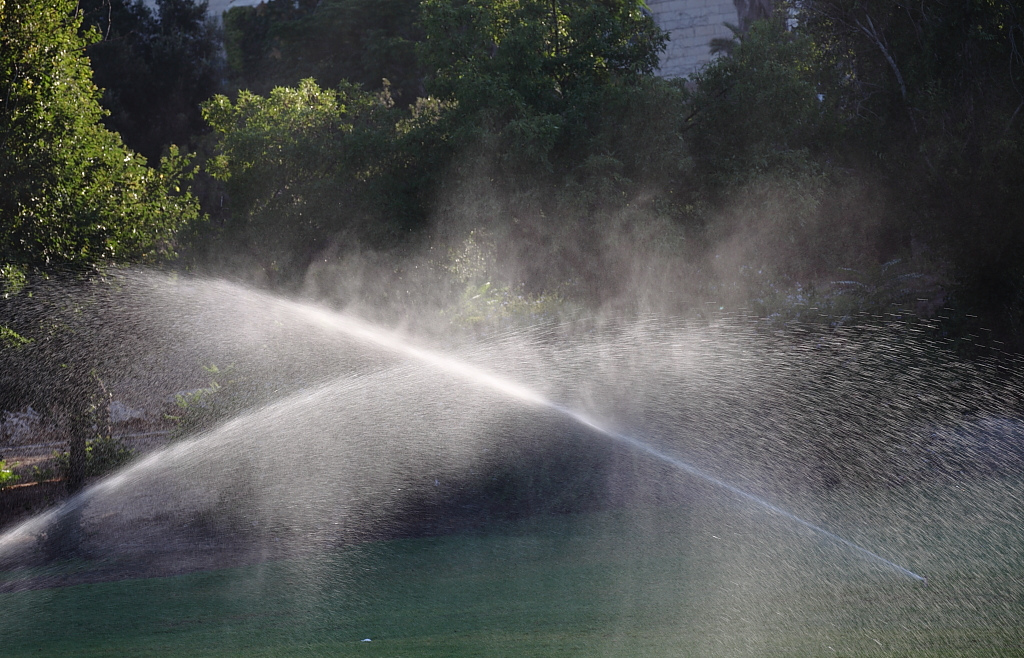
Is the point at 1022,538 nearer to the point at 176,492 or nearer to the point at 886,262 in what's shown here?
the point at 176,492

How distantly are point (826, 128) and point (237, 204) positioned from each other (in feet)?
31.0

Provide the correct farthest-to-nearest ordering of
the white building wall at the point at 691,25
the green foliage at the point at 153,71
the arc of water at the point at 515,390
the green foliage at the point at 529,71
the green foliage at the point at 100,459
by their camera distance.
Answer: the white building wall at the point at 691,25
the green foliage at the point at 153,71
the green foliage at the point at 529,71
the green foliage at the point at 100,459
the arc of water at the point at 515,390

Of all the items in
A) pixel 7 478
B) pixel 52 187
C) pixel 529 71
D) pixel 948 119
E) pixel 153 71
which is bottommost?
pixel 7 478

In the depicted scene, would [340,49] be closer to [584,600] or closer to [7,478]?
[7,478]

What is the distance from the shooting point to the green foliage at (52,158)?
364 inches

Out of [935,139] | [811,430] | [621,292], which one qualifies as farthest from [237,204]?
[935,139]

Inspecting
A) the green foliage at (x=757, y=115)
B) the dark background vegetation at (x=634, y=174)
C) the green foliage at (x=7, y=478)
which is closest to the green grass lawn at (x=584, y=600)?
the green foliage at (x=7, y=478)

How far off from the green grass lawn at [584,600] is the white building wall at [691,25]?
31.1 meters

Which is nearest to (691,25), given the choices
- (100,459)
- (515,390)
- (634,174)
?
(634,174)

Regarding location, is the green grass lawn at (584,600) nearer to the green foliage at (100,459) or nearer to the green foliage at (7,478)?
the green foliage at (7,478)

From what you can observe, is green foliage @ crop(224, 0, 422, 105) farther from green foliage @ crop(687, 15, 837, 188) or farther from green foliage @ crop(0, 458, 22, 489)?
green foliage @ crop(0, 458, 22, 489)

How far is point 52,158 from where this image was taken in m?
9.42

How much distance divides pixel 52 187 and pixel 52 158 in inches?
11.2

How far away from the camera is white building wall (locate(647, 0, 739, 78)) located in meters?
36.8
